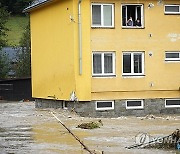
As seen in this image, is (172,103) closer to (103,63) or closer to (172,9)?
(103,63)

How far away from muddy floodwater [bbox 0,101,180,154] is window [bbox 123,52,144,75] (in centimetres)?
270

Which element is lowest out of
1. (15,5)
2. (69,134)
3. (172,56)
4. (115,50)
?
(69,134)

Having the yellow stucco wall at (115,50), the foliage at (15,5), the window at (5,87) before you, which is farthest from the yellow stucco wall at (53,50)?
the foliage at (15,5)

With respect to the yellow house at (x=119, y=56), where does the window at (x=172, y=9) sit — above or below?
above

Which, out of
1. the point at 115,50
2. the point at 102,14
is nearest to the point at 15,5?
the point at 102,14

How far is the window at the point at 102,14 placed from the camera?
1141 inches

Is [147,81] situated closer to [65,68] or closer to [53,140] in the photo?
[65,68]

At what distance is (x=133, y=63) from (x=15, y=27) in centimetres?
7657

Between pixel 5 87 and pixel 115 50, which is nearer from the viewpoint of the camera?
pixel 115 50

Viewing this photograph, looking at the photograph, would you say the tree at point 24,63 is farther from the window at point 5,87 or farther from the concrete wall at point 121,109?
the concrete wall at point 121,109

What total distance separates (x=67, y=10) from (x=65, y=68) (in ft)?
10.4

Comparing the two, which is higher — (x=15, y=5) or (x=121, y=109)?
(x=15, y=5)

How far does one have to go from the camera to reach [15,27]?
103812 millimetres

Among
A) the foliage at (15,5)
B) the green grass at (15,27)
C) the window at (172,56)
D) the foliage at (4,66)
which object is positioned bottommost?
the foliage at (4,66)
